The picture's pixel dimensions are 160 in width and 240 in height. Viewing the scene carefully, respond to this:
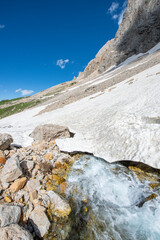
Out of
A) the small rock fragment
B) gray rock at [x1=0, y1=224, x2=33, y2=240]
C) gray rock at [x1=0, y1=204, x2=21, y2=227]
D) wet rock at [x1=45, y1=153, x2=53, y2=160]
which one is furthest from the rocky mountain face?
gray rock at [x1=0, y1=224, x2=33, y2=240]

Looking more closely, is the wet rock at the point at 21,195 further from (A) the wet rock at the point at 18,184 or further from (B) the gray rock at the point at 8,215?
(B) the gray rock at the point at 8,215

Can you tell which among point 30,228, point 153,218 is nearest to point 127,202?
point 153,218

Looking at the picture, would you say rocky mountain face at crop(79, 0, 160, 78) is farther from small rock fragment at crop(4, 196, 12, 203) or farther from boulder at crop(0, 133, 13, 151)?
small rock fragment at crop(4, 196, 12, 203)

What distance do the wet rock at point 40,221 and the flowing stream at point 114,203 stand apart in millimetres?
775

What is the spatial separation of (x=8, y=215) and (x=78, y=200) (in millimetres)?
2237

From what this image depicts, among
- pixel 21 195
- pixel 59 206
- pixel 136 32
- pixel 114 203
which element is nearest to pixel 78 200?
pixel 59 206

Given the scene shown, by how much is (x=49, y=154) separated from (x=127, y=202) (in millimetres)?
4235

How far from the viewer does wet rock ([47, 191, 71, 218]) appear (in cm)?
381

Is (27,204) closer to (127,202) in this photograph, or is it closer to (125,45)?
(127,202)

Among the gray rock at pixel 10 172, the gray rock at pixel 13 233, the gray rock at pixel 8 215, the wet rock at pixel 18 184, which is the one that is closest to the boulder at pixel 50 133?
the gray rock at pixel 10 172

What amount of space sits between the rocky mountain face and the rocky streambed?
181ft

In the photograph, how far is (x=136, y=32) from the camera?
4803cm

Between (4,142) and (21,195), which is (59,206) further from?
(4,142)

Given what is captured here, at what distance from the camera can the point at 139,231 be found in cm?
342
